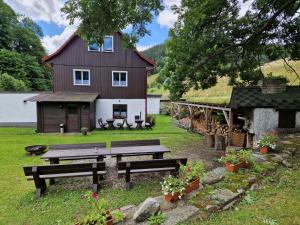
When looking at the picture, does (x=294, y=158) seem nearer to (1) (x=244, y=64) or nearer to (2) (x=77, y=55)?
(1) (x=244, y=64)

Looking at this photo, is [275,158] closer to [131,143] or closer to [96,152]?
[131,143]

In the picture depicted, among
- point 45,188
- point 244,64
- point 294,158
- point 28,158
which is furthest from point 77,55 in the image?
point 294,158

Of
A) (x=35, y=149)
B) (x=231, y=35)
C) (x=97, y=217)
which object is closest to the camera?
(x=97, y=217)

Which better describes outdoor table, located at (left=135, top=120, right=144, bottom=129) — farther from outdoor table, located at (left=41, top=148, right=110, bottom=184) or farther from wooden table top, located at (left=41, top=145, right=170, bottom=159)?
outdoor table, located at (left=41, top=148, right=110, bottom=184)

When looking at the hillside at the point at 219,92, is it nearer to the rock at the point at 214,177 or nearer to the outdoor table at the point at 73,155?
the rock at the point at 214,177

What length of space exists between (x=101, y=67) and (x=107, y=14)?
1176 centimetres

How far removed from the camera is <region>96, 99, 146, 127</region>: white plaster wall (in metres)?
17.2

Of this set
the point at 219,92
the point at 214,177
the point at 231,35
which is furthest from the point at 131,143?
the point at 219,92

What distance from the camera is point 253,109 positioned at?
26.2 feet

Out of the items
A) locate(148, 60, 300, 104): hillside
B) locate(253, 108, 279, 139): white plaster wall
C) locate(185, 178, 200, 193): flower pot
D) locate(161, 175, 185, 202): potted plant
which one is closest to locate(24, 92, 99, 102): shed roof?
locate(148, 60, 300, 104): hillside

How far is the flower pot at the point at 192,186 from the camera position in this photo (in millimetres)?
4133

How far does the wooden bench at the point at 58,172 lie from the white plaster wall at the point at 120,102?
12.4 m

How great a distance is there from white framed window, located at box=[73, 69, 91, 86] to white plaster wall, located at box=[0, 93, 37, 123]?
16.9 feet

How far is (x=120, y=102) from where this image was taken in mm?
17328
